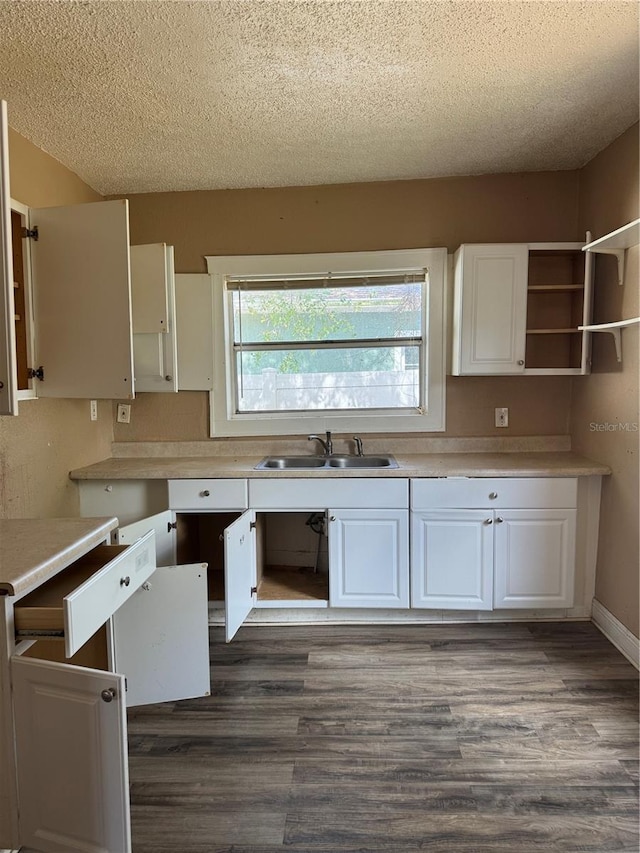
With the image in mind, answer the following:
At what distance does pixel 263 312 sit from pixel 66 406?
122cm

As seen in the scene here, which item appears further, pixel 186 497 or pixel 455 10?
pixel 186 497

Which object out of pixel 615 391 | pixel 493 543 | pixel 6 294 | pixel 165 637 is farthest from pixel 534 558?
pixel 6 294

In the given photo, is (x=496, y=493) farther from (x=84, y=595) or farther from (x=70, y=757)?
(x=70, y=757)

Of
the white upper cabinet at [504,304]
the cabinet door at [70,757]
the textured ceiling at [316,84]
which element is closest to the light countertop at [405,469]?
the white upper cabinet at [504,304]

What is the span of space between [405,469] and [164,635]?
4.41ft

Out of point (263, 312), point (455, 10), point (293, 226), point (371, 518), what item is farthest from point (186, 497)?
point (455, 10)

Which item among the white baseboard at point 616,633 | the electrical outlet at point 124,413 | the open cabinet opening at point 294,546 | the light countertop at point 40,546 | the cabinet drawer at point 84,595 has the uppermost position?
the electrical outlet at point 124,413

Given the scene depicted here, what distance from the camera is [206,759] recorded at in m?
1.83

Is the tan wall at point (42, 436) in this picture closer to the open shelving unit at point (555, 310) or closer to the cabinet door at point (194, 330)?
the cabinet door at point (194, 330)

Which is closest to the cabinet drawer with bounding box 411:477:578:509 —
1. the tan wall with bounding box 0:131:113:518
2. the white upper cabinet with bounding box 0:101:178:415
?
the white upper cabinet with bounding box 0:101:178:415

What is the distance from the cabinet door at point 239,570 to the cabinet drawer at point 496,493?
84 centimetres

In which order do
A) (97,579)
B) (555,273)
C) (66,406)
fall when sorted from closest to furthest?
(97,579)
(66,406)
(555,273)

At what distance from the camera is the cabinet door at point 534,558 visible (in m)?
2.64

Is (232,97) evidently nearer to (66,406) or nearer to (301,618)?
(66,406)
